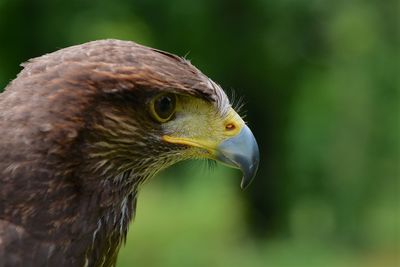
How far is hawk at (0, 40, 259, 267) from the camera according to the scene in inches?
130

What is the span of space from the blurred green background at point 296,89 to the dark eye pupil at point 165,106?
6260 mm

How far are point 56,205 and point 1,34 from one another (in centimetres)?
833

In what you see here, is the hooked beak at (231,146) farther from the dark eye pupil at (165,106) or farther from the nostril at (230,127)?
the dark eye pupil at (165,106)

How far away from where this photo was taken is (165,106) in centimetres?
350

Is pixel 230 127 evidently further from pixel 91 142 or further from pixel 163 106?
pixel 91 142

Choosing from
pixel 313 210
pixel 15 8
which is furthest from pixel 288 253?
pixel 15 8

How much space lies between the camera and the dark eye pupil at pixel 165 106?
3.47 metres

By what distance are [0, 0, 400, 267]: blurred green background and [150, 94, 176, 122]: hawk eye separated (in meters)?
6.25

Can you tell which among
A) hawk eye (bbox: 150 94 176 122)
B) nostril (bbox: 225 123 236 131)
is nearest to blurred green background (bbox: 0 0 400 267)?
nostril (bbox: 225 123 236 131)

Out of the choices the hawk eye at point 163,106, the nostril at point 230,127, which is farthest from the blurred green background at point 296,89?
the hawk eye at point 163,106

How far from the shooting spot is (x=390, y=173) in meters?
12.4

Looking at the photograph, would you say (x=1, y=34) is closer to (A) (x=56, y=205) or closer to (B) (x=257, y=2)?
(B) (x=257, y=2)

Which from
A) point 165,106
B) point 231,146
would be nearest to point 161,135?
point 165,106

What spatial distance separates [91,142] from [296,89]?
32.3 feet
